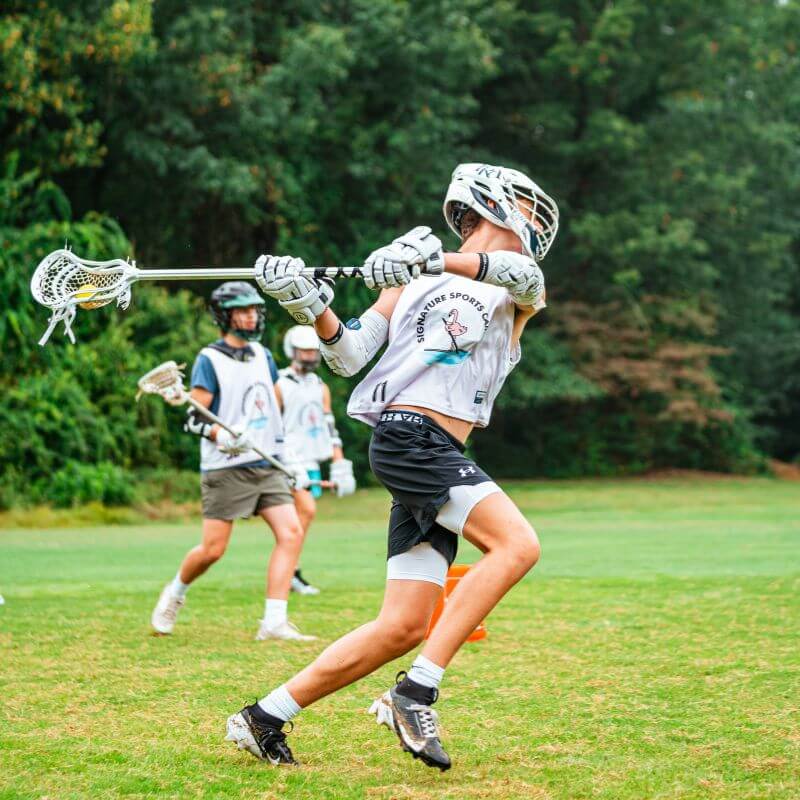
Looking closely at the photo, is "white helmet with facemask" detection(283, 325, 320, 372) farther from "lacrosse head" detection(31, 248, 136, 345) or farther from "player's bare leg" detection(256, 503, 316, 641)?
"lacrosse head" detection(31, 248, 136, 345)

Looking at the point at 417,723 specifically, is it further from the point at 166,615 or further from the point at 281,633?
the point at 166,615

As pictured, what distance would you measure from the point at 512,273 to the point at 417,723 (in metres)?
1.70

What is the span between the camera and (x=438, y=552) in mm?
5000

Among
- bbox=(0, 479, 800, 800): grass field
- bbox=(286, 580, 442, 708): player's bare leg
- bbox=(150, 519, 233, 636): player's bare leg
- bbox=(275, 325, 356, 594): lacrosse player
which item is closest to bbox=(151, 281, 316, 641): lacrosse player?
bbox=(150, 519, 233, 636): player's bare leg

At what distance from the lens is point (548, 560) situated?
14.2 meters

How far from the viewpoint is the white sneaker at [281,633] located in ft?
27.6

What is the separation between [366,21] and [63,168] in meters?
8.47

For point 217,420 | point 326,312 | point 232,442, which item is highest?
point 326,312

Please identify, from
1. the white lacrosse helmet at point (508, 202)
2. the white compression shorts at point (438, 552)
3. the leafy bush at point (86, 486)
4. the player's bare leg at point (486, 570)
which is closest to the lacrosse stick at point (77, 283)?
the white lacrosse helmet at point (508, 202)

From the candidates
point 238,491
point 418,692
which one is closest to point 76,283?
point 418,692

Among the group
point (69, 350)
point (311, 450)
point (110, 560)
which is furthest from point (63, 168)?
point (311, 450)

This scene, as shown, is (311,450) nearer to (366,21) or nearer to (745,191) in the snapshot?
(366,21)

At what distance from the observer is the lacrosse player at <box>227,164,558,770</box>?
15.5 ft

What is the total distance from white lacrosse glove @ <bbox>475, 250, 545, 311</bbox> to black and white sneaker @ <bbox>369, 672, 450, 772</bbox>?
4.99ft
